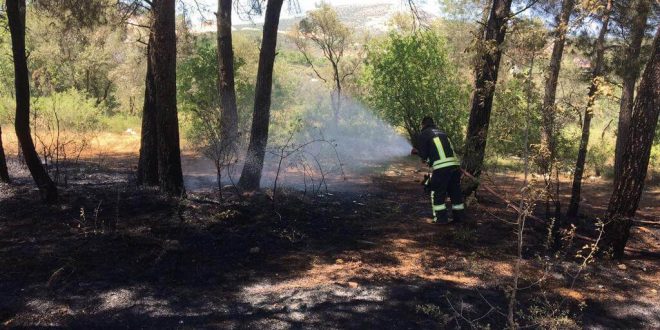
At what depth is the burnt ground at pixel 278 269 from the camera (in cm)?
356

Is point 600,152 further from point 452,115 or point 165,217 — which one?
point 165,217

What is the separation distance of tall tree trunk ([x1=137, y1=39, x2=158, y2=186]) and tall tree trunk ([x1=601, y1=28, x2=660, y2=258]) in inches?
275

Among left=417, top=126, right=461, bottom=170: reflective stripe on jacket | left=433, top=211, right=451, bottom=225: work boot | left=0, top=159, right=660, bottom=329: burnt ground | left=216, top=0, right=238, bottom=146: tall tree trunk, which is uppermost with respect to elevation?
left=216, top=0, right=238, bottom=146: tall tree trunk

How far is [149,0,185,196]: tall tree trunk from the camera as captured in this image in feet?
20.8

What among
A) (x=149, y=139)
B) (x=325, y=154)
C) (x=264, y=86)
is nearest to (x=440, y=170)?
(x=264, y=86)

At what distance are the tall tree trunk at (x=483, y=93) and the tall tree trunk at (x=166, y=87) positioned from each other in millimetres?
4818

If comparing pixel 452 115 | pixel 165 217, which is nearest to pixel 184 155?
pixel 452 115

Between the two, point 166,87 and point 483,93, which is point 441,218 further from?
point 166,87

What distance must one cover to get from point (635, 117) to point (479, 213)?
306 centimetres

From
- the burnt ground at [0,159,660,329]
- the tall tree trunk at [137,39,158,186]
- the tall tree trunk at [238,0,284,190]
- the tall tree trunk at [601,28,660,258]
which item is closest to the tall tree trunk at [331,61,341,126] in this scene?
the tall tree trunk at [238,0,284,190]

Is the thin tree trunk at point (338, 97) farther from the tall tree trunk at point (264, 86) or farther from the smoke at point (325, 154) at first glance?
the tall tree trunk at point (264, 86)

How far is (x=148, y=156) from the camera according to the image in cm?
767

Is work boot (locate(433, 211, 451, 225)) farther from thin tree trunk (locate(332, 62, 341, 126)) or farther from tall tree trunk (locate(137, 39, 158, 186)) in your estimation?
thin tree trunk (locate(332, 62, 341, 126))

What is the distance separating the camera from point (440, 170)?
6.61m
